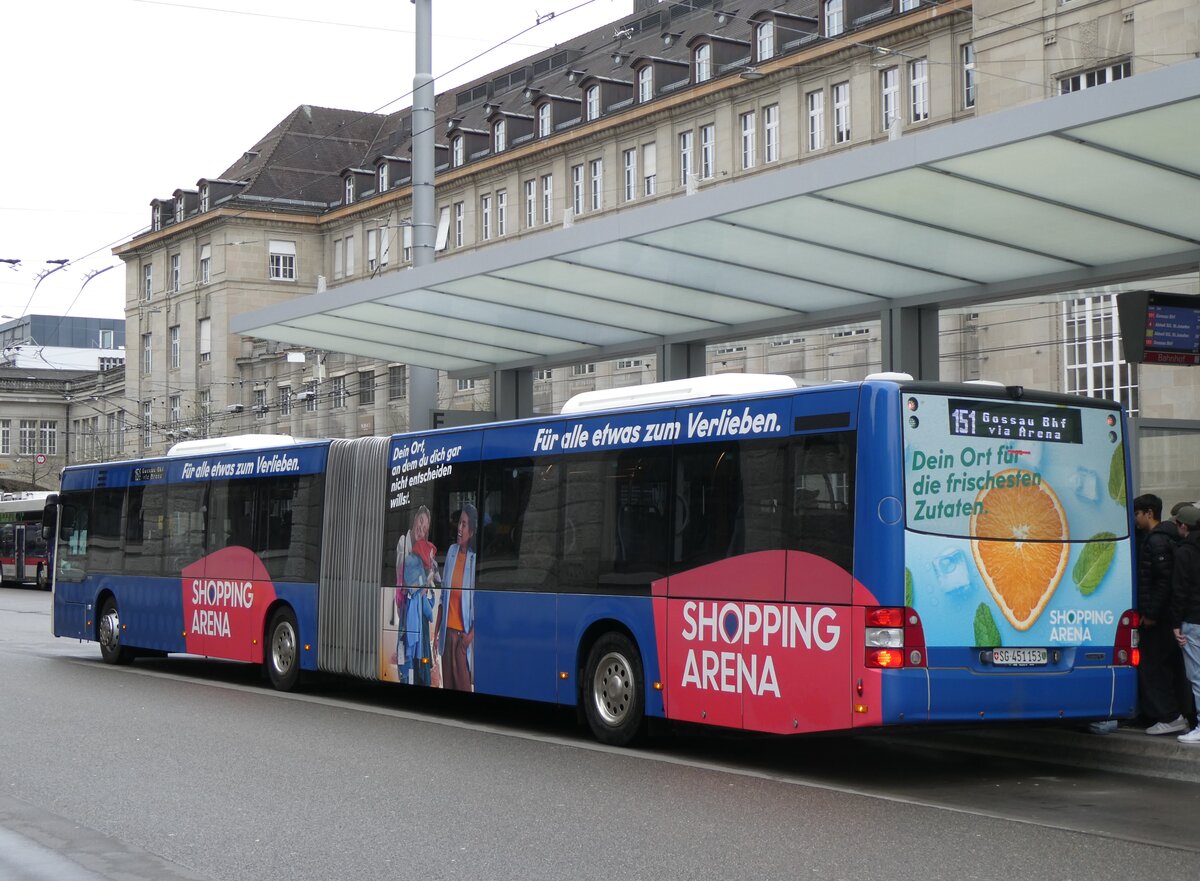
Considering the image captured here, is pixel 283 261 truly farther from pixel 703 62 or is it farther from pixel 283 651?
pixel 283 651

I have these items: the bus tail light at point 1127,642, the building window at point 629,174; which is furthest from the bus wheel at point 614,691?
the building window at point 629,174

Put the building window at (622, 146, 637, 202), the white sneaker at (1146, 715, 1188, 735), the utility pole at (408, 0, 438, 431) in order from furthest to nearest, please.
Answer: the building window at (622, 146, 637, 202) < the utility pole at (408, 0, 438, 431) < the white sneaker at (1146, 715, 1188, 735)

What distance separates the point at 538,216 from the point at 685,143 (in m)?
10.3

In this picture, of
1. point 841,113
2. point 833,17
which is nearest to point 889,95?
point 841,113

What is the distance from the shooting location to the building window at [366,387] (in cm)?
6938

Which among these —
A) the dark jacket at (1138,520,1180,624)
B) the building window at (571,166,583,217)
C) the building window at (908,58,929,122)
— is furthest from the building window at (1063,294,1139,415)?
the building window at (571,166,583,217)

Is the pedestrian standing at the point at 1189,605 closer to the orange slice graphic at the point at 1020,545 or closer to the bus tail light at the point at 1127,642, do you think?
the bus tail light at the point at 1127,642

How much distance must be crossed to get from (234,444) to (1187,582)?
12.1m

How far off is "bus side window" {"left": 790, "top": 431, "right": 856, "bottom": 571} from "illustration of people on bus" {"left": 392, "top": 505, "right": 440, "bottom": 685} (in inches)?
211

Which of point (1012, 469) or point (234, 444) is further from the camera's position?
point (234, 444)

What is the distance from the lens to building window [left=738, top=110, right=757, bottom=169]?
56.9m

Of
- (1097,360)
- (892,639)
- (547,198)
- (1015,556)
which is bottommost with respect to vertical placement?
(892,639)

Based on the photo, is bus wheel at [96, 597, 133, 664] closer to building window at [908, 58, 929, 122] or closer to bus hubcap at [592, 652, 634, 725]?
bus hubcap at [592, 652, 634, 725]

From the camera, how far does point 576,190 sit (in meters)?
66.1
